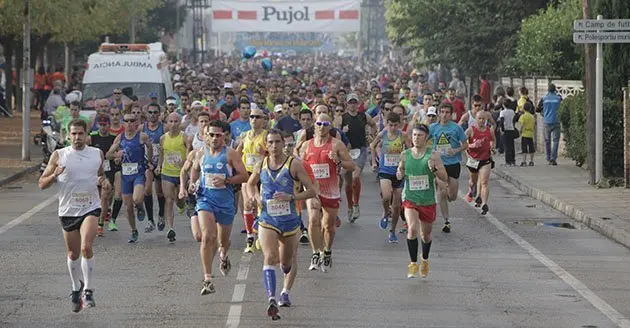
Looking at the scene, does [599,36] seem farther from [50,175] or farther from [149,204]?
[50,175]

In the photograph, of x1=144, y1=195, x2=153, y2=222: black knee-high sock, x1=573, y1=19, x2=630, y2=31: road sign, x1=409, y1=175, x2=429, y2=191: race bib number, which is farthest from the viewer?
x1=573, y1=19, x2=630, y2=31: road sign

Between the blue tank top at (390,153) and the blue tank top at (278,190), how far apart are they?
538 cm

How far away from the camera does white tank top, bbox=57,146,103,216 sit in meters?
12.8

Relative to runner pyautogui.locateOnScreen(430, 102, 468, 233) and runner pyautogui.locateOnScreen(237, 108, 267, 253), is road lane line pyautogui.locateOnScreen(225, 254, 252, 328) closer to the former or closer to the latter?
runner pyautogui.locateOnScreen(237, 108, 267, 253)

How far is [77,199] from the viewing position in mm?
12781

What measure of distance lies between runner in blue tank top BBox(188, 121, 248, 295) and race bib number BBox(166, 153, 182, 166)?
4.31 meters

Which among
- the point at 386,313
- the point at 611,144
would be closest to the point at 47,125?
the point at 611,144

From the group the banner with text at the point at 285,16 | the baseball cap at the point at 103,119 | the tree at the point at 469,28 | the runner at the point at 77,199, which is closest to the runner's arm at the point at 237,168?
the runner at the point at 77,199

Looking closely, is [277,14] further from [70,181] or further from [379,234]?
[70,181]

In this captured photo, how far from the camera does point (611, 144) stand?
26281 mm

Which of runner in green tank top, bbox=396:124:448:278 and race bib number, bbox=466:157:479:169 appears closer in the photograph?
runner in green tank top, bbox=396:124:448:278

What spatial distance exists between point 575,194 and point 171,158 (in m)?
8.51

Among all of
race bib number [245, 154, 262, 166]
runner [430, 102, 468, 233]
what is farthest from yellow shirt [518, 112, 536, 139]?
race bib number [245, 154, 262, 166]

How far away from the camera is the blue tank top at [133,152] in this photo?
58.9 ft
